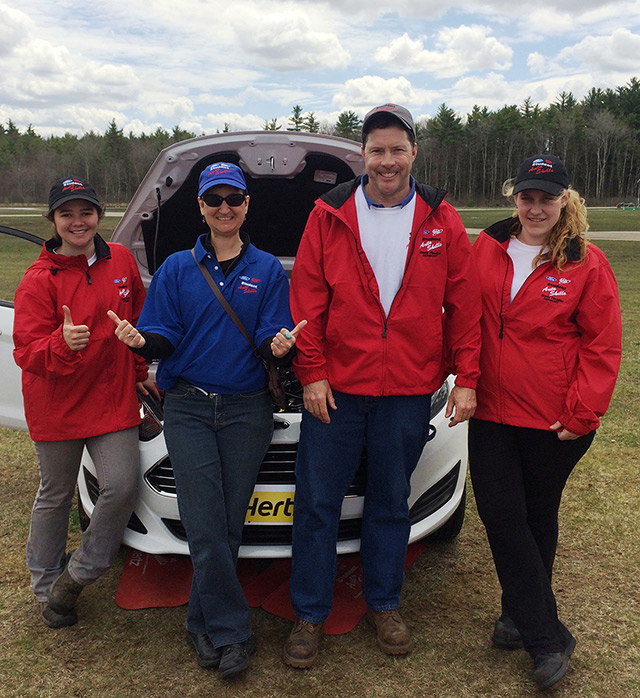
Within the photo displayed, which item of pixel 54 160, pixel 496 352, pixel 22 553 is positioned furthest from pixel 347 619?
pixel 54 160

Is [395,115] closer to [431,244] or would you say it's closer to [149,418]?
[431,244]

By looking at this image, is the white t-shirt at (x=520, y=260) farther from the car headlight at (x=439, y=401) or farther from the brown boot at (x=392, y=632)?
the brown boot at (x=392, y=632)

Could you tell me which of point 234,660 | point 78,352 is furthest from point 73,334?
point 234,660

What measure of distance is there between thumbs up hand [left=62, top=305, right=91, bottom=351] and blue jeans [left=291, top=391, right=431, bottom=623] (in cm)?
85

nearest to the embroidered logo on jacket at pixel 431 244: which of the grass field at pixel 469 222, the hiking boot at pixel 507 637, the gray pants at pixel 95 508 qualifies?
the gray pants at pixel 95 508

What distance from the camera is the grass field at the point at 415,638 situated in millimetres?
2301

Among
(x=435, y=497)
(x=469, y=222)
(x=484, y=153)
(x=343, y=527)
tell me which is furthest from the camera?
(x=484, y=153)

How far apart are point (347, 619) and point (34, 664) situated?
1.21 meters

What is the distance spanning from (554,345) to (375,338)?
63 centimetres

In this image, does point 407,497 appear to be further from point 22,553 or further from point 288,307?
point 22,553

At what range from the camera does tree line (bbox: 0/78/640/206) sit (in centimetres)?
7562

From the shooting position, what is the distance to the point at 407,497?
2.57 metres

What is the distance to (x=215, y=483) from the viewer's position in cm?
237

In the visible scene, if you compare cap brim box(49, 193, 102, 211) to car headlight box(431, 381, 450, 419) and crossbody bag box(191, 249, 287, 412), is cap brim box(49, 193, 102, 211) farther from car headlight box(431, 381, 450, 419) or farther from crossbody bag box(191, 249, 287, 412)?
car headlight box(431, 381, 450, 419)
